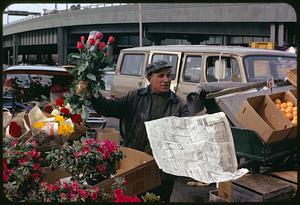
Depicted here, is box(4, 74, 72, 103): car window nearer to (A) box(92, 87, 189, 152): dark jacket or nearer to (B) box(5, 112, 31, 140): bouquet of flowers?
(A) box(92, 87, 189, 152): dark jacket

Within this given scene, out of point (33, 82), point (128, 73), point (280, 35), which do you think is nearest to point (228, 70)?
point (128, 73)

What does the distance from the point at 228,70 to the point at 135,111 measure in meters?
4.00

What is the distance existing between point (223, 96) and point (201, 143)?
1.58m

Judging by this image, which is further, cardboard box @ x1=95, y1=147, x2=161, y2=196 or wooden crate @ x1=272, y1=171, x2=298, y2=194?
wooden crate @ x1=272, y1=171, x2=298, y2=194

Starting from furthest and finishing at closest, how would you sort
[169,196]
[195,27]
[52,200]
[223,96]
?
[195,27] < [223,96] < [169,196] < [52,200]

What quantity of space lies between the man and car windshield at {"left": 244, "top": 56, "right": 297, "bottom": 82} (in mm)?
3777

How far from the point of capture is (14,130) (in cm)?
243

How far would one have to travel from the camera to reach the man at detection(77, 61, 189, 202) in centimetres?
305

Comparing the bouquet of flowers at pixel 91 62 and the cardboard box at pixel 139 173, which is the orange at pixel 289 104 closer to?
the cardboard box at pixel 139 173

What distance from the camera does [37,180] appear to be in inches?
84.7

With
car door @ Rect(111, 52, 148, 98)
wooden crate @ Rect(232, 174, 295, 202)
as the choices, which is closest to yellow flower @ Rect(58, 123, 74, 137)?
wooden crate @ Rect(232, 174, 295, 202)

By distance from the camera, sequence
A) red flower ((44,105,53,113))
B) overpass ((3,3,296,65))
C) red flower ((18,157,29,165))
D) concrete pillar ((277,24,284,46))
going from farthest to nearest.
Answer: overpass ((3,3,296,65)), concrete pillar ((277,24,284,46)), red flower ((44,105,53,113)), red flower ((18,157,29,165))

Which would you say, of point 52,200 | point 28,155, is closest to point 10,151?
point 28,155

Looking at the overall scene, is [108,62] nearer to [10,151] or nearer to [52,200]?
[10,151]
